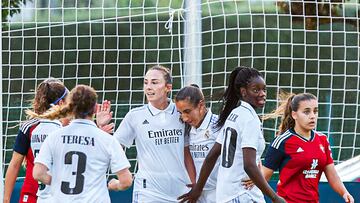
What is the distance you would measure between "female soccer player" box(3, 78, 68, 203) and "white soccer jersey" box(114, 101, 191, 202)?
2.08 ft

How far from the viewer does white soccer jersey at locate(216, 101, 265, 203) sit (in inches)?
301

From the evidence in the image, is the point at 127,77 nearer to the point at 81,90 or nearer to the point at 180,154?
the point at 180,154

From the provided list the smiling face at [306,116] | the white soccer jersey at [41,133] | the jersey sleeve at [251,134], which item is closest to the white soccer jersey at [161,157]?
the white soccer jersey at [41,133]

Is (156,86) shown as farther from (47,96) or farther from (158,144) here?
(47,96)

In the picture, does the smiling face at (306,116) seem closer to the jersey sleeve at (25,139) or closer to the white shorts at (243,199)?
the white shorts at (243,199)

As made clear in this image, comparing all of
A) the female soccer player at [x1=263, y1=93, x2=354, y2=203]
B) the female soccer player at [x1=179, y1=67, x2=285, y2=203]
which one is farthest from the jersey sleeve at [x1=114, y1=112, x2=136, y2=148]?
the female soccer player at [x1=263, y1=93, x2=354, y2=203]

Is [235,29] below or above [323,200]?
above

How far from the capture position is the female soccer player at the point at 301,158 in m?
8.41

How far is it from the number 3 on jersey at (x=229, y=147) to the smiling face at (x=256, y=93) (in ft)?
0.93

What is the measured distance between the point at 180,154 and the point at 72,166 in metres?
1.63

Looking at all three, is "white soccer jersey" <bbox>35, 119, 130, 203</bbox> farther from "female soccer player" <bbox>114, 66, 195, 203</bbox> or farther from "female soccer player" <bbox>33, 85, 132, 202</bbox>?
"female soccer player" <bbox>114, 66, 195, 203</bbox>

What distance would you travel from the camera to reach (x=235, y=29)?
38.9 feet

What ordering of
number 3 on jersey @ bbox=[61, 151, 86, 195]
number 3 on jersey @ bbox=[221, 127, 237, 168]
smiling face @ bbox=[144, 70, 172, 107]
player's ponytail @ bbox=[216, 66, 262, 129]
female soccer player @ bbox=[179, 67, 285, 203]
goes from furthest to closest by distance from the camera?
smiling face @ bbox=[144, 70, 172, 107]
player's ponytail @ bbox=[216, 66, 262, 129]
number 3 on jersey @ bbox=[221, 127, 237, 168]
female soccer player @ bbox=[179, 67, 285, 203]
number 3 on jersey @ bbox=[61, 151, 86, 195]

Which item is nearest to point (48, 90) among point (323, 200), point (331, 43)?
Result: point (323, 200)
